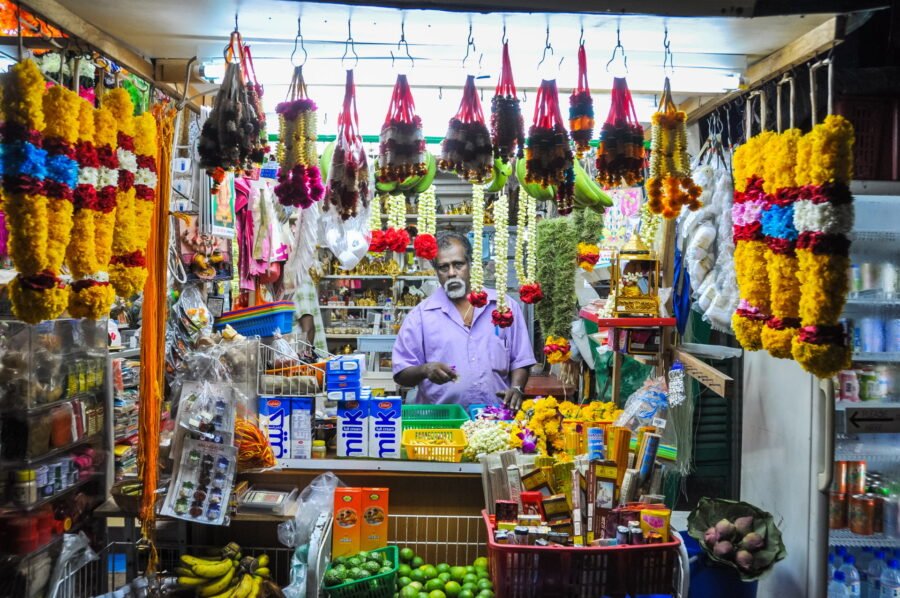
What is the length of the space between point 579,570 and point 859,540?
6.83 ft

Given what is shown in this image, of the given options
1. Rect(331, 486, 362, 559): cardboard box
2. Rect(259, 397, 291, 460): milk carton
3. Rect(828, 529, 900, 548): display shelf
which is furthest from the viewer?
Rect(828, 529, 900, 548): display shelf

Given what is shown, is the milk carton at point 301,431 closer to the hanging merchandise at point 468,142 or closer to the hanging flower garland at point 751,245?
the hanging merchandise at point 468,142

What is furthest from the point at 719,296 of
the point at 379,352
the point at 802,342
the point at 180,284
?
the point at 379,352

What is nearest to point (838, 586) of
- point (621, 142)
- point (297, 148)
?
point (621, 142)

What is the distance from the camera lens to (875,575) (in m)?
3.67

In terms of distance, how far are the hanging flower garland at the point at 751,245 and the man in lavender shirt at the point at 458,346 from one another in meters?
2.41

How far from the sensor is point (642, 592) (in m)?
2.40

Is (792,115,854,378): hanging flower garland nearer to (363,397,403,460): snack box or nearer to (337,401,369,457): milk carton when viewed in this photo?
(363,397,403,460): snack box

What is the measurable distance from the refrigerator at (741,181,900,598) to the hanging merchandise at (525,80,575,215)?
61.1 inches

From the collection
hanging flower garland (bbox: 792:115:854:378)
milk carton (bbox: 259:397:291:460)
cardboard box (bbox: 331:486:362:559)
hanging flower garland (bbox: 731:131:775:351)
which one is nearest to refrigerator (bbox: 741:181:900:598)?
hanging flower garland (bbox: 731:131:775:351)

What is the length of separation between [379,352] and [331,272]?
111cm

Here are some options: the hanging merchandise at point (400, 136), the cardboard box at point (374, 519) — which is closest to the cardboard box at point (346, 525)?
the cardboard box at point (374, 519)

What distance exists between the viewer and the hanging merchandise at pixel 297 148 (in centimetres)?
241

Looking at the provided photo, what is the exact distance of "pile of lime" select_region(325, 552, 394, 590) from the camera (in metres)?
2.57
